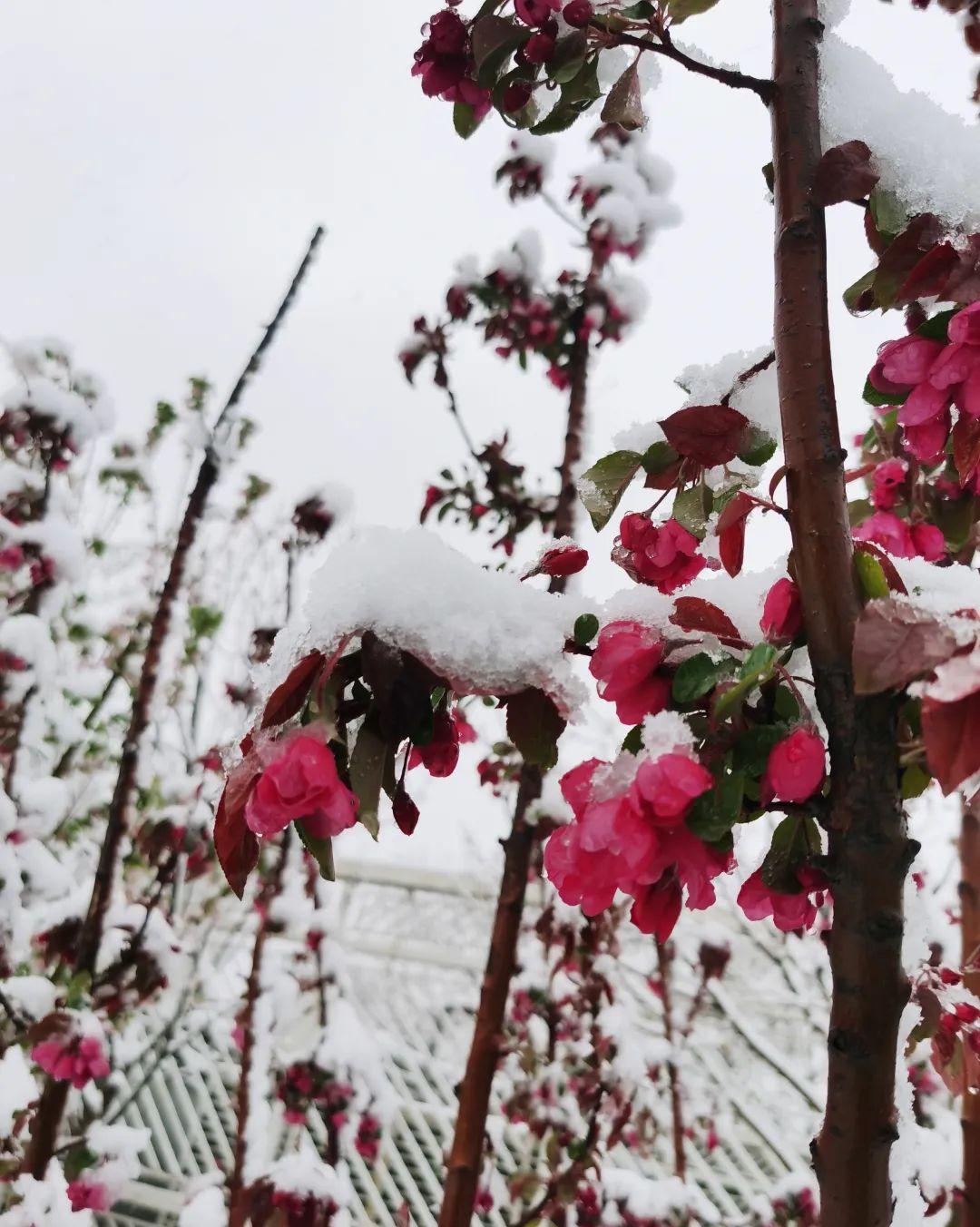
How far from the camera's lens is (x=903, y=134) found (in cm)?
69

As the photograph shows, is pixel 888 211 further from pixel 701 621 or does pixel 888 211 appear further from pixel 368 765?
pixel 368 765

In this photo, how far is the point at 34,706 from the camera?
2.84 metres

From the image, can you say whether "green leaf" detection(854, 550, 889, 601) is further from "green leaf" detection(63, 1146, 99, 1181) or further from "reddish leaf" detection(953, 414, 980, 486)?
"green leaf" detection(63, 1146, 99, 1181)

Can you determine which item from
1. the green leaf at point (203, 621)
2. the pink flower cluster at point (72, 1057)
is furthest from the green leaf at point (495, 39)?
the green leaf at point (203, 621)

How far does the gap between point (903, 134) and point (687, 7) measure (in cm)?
27

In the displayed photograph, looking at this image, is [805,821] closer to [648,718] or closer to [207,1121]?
[648,718]

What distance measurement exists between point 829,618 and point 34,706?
9.40 feet

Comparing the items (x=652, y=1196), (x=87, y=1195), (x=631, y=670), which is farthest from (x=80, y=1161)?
(x=631, y=670)

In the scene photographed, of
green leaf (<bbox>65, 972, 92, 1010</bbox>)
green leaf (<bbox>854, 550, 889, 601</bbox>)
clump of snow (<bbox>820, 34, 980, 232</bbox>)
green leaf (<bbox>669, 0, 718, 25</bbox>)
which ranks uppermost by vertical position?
green leaf (<bbox>669, 0, 718, 25</bbox>)

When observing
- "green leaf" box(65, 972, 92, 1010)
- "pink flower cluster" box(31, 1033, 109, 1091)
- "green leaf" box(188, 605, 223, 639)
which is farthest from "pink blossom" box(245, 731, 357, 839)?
"green leaf" box(188, 605, 223, 639)

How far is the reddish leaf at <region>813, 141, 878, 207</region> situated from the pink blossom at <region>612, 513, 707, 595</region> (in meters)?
0.28

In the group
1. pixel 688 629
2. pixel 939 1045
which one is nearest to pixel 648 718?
pixel 688 629

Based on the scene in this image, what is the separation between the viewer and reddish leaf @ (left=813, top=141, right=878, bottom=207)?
25.6 inches

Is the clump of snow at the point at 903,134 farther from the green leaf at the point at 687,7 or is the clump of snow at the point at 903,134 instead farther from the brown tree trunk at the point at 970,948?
the brown tree trunk at the point at 970,948
